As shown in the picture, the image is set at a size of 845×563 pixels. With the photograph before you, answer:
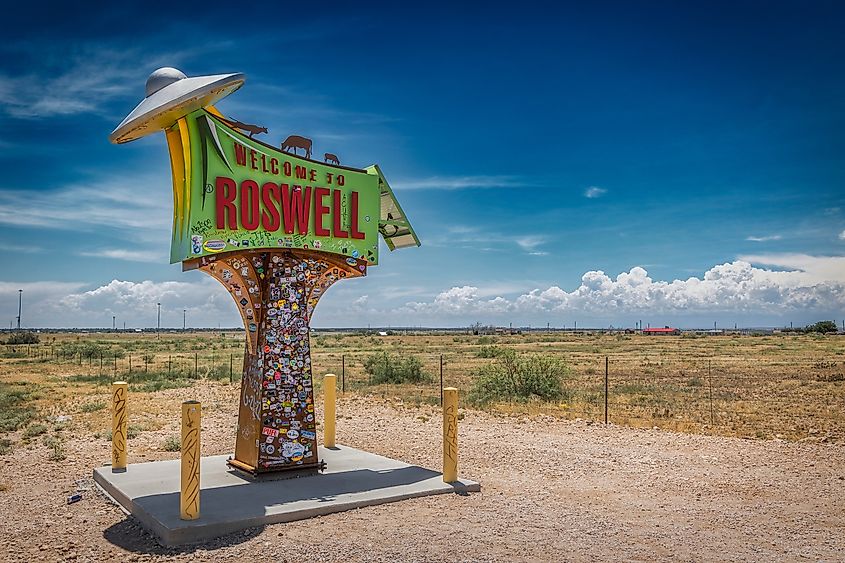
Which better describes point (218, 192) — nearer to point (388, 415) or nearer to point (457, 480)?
point (457, 480)

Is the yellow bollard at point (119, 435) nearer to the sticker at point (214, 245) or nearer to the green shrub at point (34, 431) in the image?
the sticker at point (214, 245)

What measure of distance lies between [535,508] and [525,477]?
1930 mm

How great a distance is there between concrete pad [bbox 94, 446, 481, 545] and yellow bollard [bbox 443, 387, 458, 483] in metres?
0.15

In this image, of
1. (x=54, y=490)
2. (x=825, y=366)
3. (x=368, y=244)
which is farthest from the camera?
(x=825, y=366)

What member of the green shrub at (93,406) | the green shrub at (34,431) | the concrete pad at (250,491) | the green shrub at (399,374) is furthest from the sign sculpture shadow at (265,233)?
the green shrub at (399,374)

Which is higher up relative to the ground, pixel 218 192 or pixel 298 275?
pixel 218 192

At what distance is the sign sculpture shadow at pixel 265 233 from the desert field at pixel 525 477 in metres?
2.08

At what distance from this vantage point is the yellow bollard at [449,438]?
399 inches

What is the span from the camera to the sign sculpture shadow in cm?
959

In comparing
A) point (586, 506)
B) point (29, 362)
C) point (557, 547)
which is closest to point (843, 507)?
point (586, 506)

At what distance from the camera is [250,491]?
9648 mm

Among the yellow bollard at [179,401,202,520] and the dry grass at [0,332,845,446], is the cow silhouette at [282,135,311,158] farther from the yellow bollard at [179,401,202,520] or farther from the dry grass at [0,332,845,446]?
the dry grass at [0,332,845,446]

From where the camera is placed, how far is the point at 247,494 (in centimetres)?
948

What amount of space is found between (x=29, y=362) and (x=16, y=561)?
3940 cm
